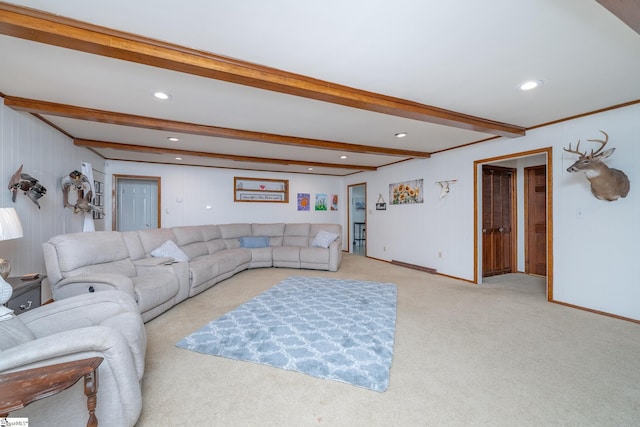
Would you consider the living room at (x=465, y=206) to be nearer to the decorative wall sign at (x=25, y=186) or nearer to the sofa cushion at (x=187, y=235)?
the decorative wall sign at (x=25, y=186)

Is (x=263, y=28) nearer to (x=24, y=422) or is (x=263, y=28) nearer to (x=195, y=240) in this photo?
(x=24, y=422)

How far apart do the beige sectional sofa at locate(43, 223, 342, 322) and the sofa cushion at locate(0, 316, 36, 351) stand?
1031mm

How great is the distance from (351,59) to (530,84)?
171cm

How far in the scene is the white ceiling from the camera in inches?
62.5

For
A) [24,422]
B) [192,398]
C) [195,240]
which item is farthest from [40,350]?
[195,240]

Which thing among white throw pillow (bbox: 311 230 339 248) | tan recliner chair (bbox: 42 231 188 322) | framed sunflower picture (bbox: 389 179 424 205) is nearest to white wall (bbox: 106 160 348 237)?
white throw pillow (bbox: 311 230 339 248)

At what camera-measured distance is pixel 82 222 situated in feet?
14.8

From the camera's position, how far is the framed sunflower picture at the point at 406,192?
18.7 feet

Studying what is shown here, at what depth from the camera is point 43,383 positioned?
1029 millimetres

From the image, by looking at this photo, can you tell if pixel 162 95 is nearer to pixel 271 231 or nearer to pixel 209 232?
pixel 209 232

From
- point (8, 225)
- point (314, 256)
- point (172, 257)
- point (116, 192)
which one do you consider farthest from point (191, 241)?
A: point (8, 225)

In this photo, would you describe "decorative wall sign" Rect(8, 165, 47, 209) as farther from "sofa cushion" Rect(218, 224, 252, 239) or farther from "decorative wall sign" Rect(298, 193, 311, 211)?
"decorative wall sign" Rect(298, 193, 311, 211)

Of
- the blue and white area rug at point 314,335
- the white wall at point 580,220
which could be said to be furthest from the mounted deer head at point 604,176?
the blue and white area rug at point 314,335

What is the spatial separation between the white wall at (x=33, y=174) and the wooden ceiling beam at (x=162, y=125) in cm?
22
